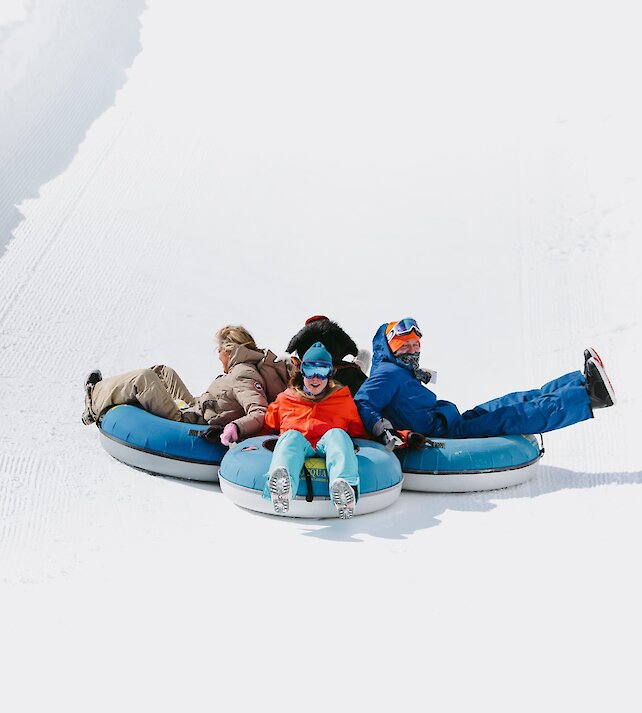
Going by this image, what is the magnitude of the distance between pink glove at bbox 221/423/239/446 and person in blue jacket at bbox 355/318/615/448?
66 cm

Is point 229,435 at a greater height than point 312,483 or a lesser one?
greater

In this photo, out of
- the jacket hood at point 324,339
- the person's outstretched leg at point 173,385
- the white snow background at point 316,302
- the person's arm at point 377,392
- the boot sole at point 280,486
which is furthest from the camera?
the person's outstretched leg at point 173,385

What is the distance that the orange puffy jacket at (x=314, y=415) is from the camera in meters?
4.87

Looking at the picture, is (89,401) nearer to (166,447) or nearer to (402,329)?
(166,447)

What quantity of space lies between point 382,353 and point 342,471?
116cm

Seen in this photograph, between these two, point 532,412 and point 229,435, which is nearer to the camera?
point 229,435

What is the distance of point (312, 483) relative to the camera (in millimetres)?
4551

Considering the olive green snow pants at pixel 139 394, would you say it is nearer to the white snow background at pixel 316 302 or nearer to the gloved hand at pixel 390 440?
the white snow background at pixel 316 302

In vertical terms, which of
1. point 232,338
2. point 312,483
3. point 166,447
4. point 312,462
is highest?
point 232,338

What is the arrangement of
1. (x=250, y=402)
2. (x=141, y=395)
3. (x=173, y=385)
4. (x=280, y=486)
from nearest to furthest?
(x=280, y=486)
(x=250, y=402)
(x=141, y=395)
(x=173, y=385)

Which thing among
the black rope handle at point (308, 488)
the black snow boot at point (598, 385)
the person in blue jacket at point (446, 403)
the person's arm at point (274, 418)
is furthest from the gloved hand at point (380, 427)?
the black snow boot at point (598, 385)

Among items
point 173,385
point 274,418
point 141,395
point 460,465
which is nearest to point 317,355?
point 274,418

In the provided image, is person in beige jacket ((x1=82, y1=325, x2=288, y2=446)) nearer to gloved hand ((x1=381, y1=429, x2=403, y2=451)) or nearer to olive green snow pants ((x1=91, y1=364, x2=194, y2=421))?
olive green snow pants ((x1=91, y1=364, x2=194, y2=421))

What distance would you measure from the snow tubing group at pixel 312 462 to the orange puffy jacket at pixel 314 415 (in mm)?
111
